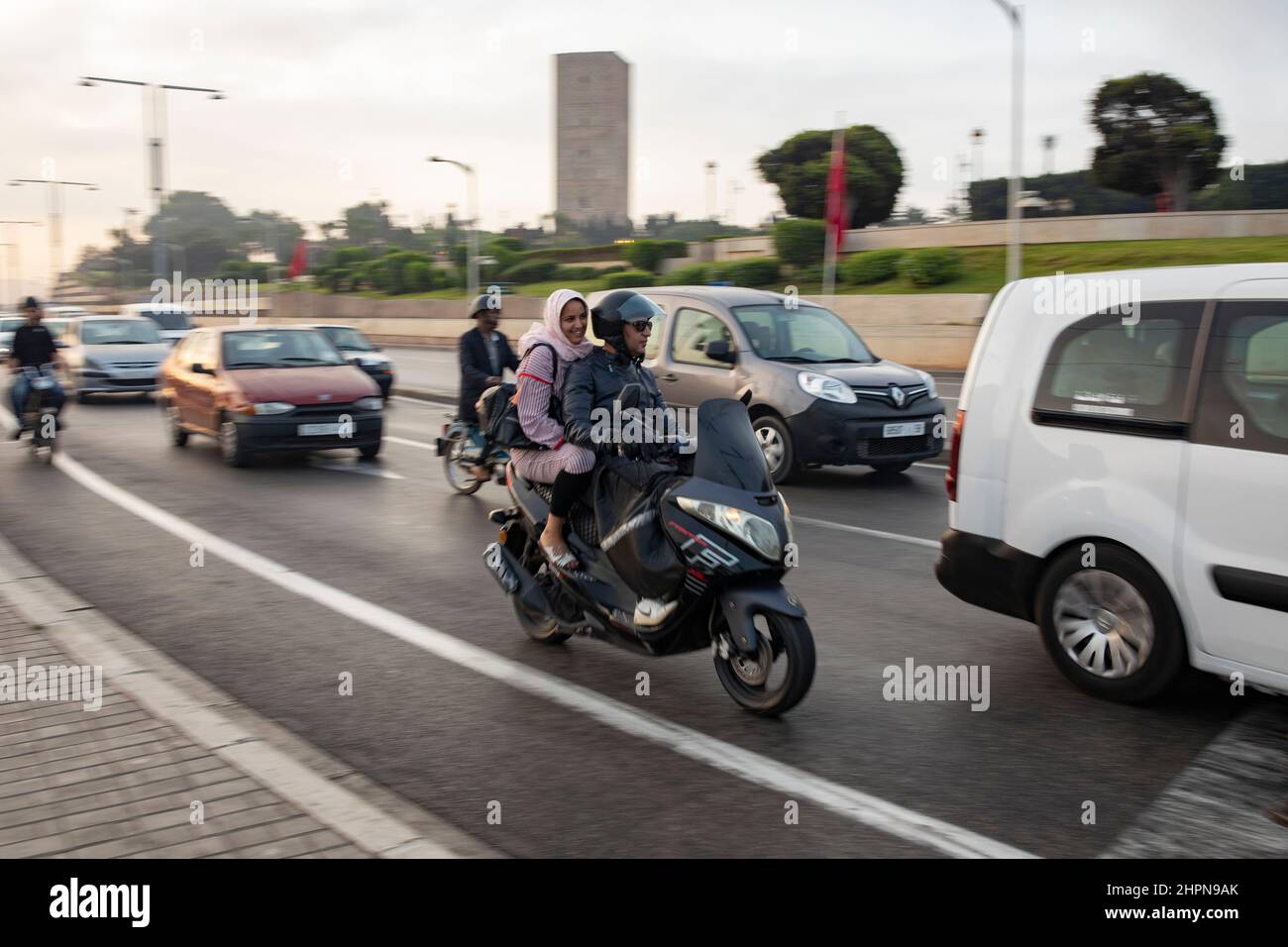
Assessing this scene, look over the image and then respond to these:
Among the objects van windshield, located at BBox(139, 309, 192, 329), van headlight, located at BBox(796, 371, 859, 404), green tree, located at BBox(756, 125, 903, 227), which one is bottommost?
van headlight, located at BBox(796, 371, 859, 404)

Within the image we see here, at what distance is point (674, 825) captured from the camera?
4055 millimetres

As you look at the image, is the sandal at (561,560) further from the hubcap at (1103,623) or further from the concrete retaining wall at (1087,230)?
the concrete retaining wall at (1087,230)

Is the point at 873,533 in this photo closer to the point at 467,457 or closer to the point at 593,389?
the point at 467,457

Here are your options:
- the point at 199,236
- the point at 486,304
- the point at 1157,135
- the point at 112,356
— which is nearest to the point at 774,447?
the point at 486,304

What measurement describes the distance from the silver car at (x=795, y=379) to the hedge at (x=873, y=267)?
27921 mm

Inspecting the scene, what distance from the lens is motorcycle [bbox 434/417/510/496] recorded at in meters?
11.1

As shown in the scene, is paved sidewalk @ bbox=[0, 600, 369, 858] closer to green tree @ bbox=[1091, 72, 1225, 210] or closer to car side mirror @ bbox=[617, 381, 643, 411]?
car side mirror @ bbox=[617, 381, 643, 411]

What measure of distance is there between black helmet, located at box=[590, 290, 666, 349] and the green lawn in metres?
32.6

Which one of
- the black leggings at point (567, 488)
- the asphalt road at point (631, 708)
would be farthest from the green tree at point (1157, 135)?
the black leggings at point (567, 488)

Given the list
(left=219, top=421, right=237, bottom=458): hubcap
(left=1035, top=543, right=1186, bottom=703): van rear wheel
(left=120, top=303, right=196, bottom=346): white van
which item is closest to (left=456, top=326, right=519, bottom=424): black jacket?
(left=219, top=421, right=237, bottom=458): hubcap

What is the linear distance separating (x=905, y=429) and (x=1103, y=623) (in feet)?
21.0

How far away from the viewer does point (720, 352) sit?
1115 centimetres
